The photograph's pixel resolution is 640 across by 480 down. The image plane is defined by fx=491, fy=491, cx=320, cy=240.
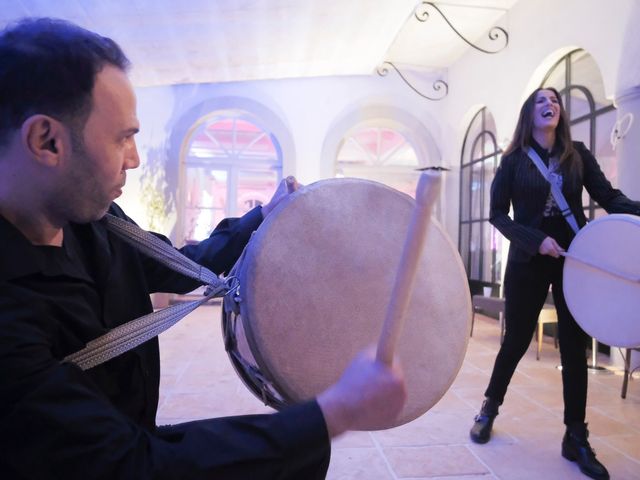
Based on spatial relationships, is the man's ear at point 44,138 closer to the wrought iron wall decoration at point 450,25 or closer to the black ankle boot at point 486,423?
the black ankle boot at point 486,423

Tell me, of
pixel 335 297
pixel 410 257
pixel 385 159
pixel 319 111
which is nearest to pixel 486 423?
pixel 335 297

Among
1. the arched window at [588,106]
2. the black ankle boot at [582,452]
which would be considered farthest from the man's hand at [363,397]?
the arched window at [588,106]

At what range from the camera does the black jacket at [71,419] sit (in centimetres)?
57

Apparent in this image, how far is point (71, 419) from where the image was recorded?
22.6 inches

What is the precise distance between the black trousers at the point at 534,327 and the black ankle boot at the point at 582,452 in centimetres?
4

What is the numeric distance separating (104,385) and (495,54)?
5751 millimetres

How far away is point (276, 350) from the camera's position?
33.0 inches

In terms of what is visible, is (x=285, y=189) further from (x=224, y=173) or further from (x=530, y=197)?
(x=224, y=173)

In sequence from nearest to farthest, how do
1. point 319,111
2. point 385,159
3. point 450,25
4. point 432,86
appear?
point 450,25 < point 319,111 < point 432,86 < point 385,159

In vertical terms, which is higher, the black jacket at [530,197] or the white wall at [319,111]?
the white wall at [319,111]

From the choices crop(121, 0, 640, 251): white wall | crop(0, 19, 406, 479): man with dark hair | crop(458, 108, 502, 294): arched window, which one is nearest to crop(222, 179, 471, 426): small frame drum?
crop(0, 19, 406, 479): man with dark hair

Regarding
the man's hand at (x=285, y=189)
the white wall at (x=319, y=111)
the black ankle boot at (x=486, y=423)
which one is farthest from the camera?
the white wall at (x=319, y=111)

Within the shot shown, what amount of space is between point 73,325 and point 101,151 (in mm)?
266

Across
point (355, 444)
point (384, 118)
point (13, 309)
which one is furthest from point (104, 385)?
point (384, 118)
